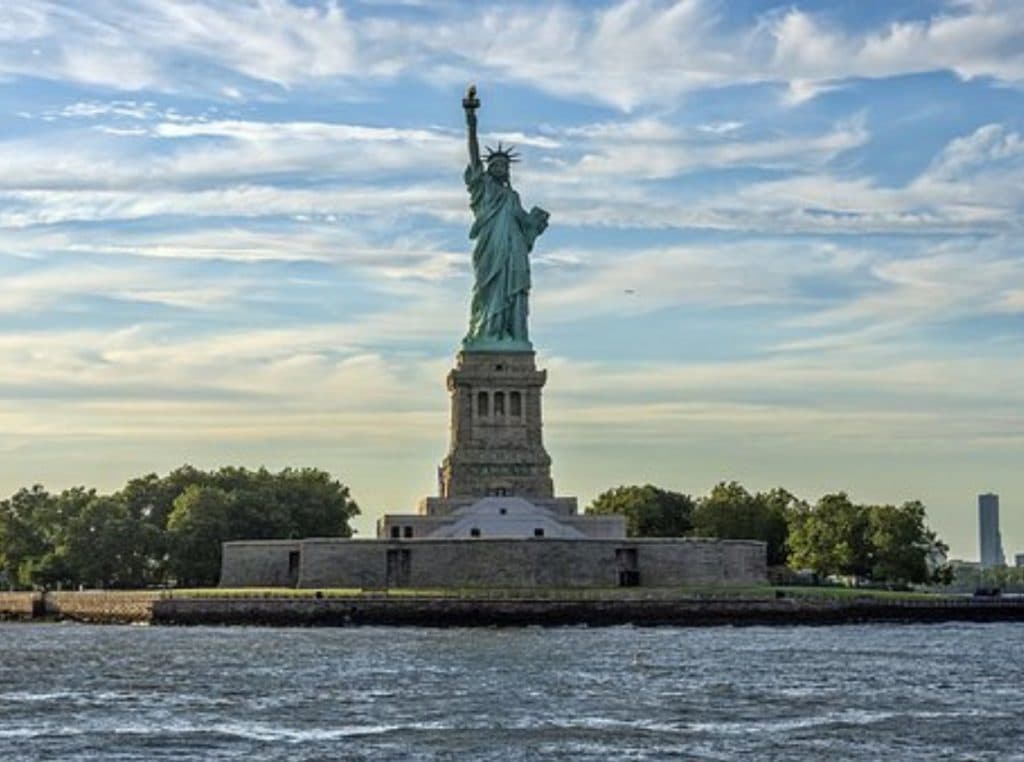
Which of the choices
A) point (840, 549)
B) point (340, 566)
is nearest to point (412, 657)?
point (340, 566)

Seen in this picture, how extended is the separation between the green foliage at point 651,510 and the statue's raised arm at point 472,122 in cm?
3724

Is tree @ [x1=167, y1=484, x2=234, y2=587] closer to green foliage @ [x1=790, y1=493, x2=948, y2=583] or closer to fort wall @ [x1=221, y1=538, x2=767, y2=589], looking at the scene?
fort wall @ [x1=221, y1=538, x2=767, y2=589]

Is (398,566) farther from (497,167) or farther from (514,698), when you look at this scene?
(514,698)

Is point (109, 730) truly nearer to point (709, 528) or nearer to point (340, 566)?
point (340, 566)

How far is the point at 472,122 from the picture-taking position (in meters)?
117

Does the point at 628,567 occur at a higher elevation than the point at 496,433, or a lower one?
lower

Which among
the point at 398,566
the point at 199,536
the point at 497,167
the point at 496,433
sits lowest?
the point at 398,566

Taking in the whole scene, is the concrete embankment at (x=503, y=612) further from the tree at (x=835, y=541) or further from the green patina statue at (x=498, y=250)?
the tree at (x=835, y=541)

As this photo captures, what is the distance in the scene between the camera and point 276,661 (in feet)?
234

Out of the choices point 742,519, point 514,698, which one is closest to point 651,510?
point 742,519

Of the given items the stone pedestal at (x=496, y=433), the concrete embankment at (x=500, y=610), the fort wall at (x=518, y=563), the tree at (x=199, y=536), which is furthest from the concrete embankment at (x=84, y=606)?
the stone pedestal at (x=496, y=433)

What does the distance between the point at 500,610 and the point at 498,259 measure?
30237mm

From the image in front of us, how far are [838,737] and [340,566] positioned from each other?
58.3m

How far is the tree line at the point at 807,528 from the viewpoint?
135 m
